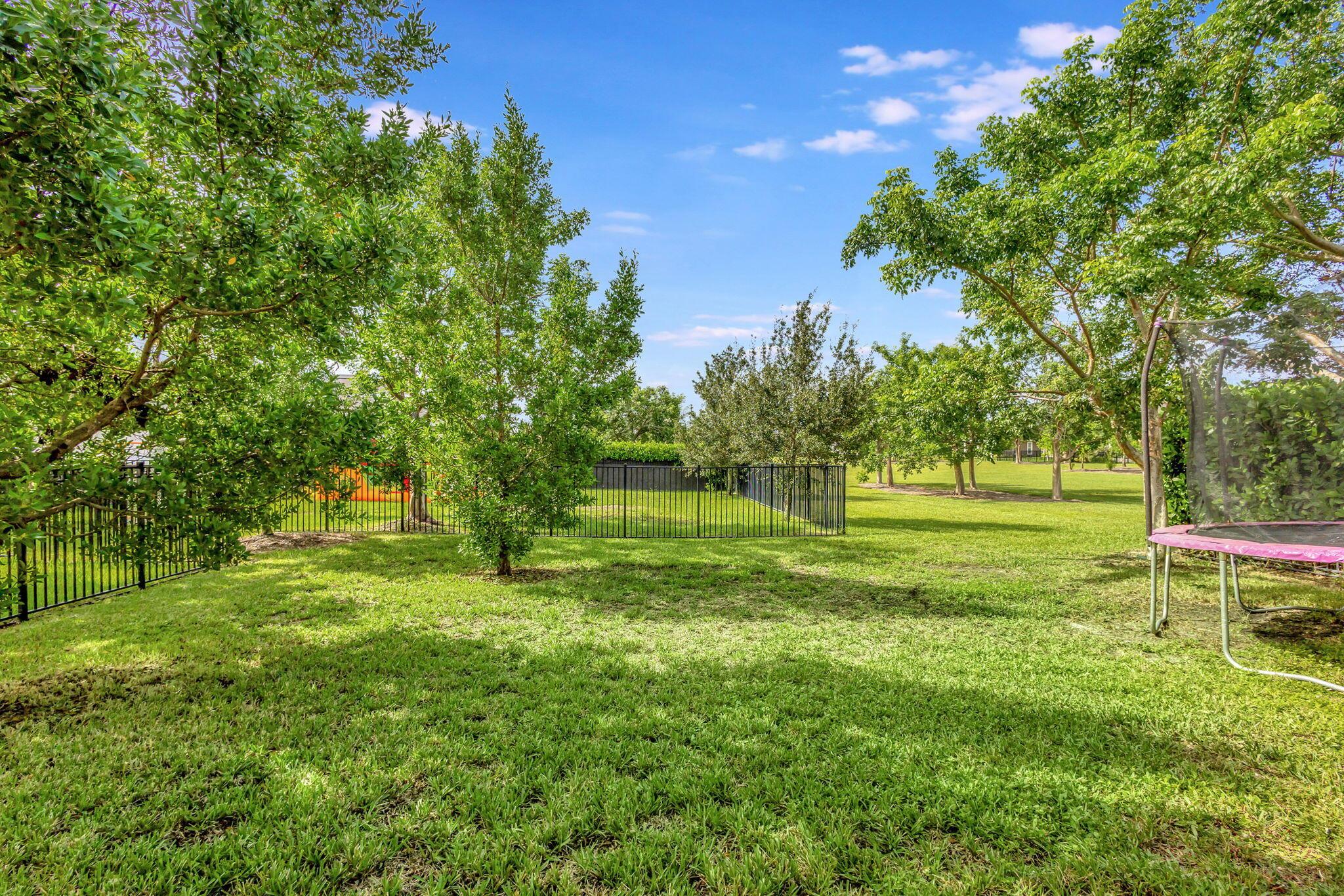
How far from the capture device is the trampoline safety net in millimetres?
4023

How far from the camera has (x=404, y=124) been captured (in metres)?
4.34

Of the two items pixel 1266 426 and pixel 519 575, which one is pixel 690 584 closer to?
pixel 519 575

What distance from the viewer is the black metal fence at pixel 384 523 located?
12.4ft

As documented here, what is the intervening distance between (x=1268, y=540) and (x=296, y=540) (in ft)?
42.4

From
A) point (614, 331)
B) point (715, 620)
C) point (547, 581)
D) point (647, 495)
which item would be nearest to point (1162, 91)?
point (614, 331)

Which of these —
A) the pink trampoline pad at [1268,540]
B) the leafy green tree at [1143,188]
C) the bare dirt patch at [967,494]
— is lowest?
the bare dirt patch at [967,494]

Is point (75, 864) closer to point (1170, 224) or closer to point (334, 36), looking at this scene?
point (334, 36)

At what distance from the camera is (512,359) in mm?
7016

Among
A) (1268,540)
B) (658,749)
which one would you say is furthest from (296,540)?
(1268,540)

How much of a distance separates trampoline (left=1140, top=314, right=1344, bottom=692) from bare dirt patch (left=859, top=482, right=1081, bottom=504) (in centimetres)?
1940

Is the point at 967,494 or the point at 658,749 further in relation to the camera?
the point at 967,494

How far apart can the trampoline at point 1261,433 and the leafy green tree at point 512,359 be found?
5762 mm

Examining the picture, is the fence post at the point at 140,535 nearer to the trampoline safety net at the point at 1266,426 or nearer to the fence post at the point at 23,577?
the fence post at the point at 23,577

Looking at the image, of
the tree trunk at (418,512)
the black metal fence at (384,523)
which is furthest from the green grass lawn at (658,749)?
the tree trunk at (418,512)
